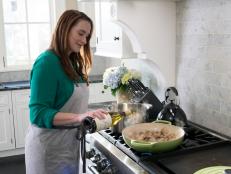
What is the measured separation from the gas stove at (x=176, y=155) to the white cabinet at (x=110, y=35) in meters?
0.55

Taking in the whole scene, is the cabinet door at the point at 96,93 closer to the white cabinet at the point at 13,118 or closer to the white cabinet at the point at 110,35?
the white cabinet at the point at 13,118

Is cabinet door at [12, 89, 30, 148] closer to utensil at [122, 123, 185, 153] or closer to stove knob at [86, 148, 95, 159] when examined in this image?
stove knob at [86, 148, 95, 159]

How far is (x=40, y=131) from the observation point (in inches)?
61.2

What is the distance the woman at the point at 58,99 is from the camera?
4.72 feet

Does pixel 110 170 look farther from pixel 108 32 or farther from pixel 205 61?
pixel 108 32

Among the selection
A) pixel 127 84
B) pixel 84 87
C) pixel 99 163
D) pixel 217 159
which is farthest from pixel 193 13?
pixel 99 163

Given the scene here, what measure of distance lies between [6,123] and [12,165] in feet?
1.57

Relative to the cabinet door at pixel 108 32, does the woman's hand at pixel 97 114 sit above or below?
below

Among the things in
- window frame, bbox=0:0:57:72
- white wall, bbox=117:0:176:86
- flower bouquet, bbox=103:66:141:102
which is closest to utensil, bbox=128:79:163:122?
flower bouquet, bbox=103:66:141:102

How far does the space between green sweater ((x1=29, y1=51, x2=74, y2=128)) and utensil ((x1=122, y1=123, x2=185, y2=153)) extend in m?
0.36

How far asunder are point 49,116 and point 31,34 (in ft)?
8.86

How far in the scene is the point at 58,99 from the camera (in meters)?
1.54

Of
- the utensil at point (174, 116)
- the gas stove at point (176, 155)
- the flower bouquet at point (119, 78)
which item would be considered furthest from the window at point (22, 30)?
the utensil at point (174, 116)

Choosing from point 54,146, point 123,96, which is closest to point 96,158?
point 54,146
